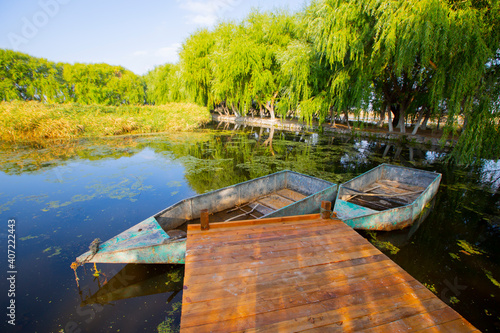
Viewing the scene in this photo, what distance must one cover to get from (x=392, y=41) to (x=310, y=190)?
290 inches

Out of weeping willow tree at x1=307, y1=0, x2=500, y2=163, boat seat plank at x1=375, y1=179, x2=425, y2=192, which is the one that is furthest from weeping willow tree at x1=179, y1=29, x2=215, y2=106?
boat seat plank at x1=375, y1=179, x2=425, y2=192

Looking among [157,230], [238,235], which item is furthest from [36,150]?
[238,235]

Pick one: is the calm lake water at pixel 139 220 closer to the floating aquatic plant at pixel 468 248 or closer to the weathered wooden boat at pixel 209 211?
the floating aquatic plant at pixel 468 248

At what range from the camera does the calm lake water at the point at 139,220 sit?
293cm

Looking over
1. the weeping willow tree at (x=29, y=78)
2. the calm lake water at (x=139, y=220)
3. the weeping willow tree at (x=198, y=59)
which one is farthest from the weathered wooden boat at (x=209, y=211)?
the weeping willow tree at (x=29, y=78)

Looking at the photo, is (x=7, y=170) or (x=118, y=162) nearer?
(x=7, y=170)

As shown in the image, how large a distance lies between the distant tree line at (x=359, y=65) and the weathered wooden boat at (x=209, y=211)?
251 inches

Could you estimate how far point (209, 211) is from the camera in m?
4.69

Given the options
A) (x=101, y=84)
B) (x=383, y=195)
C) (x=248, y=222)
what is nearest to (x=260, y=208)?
(x=248, y=222)

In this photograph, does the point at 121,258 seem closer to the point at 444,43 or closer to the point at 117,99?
the point at 444,43

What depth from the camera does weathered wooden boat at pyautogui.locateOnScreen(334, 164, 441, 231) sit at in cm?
428

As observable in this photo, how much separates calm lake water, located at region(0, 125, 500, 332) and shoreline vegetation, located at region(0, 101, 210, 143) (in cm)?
144

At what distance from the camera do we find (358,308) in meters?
1.96

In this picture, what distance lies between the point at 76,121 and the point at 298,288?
54.7 ft
